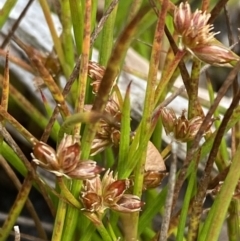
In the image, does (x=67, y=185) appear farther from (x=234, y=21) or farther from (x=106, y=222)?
(x=234, y=21)

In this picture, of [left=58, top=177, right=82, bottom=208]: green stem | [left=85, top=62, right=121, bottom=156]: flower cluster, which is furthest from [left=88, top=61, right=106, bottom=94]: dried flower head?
[left=58, top=177, right=82, bottom=208]: green stem

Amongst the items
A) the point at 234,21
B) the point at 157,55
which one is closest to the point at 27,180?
the point at 157,55

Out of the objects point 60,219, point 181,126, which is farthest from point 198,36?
point 60,219

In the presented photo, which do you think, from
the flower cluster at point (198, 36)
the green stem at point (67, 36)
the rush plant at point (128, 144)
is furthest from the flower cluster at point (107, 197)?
the green stem at point (67, 36)

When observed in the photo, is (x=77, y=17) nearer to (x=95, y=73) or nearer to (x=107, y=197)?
(x=95, y=73)

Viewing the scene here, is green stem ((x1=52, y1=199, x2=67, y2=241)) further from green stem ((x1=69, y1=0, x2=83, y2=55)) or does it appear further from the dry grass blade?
green stem ((x1=69, y1=0, x2=83, y2=55))

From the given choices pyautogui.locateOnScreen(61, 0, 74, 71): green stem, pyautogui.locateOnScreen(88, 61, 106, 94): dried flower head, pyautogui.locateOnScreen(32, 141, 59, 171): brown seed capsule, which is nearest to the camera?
pyautogui.locateOnScreen(32, 141, 59, 171): brown seed capsule
